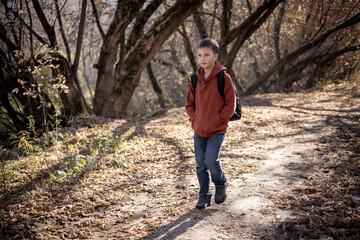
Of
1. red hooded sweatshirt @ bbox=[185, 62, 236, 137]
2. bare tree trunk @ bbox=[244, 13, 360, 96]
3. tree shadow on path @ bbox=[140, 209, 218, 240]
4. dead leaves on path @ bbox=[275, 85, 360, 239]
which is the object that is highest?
bare tree trunk @ bbox=[244, 13, 360, 96]

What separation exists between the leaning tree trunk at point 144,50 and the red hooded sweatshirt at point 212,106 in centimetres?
488

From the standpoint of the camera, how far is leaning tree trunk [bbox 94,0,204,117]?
7488 millimetres

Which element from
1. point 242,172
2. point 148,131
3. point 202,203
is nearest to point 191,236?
point 202,203

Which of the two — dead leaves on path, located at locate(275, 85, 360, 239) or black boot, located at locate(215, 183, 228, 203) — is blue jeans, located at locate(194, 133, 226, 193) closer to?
black boot, located at locate(215, 183, 228, 203)

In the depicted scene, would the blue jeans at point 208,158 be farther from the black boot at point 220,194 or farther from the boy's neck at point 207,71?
the boy's neck at point 207,71

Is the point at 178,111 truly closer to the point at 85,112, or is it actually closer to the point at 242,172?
the point at 85,112

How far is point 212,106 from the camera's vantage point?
3080 millimetres

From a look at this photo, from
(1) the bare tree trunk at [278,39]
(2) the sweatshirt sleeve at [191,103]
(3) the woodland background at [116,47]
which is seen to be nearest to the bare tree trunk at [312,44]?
(3) the woodland background at [116,47]

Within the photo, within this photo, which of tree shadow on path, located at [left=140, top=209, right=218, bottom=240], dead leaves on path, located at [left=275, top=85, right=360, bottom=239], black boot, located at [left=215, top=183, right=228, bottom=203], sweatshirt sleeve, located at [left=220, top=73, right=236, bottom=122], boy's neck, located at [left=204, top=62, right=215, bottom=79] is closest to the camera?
dead leaves on path, located at [left=275, top=85, right=360, bottom=239]

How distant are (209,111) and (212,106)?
68 mm

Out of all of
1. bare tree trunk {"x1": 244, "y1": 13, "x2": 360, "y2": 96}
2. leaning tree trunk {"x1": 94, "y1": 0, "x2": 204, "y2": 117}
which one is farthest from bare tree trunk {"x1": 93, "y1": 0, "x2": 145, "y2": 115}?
bare tree trunk {"x1": 244, "y1": 13, "x2": 360, "y2": 96}

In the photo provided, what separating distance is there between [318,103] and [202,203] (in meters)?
8.27

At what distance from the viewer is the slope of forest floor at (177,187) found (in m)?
2.85

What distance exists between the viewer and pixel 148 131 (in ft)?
22.3
